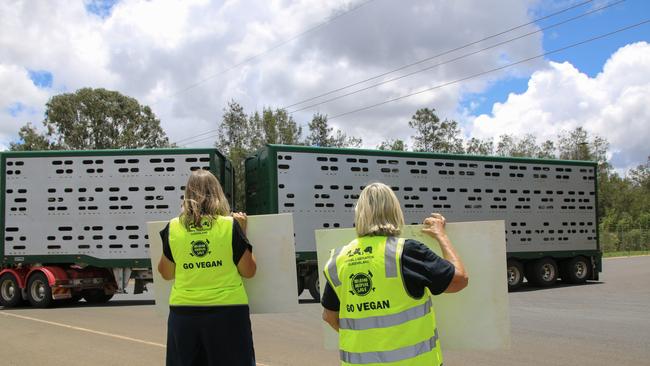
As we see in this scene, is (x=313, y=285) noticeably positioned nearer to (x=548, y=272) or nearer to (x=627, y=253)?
(x=548, y=272)

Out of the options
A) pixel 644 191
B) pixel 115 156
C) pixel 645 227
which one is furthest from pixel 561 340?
pixel 644 191

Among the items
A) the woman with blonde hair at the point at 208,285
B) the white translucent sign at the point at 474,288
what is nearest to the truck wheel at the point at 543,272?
the white translucent sign at the point at 474,288

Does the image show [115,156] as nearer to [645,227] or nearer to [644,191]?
[645,227]

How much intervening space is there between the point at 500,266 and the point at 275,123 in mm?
31936

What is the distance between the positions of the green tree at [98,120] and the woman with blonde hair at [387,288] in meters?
42.5

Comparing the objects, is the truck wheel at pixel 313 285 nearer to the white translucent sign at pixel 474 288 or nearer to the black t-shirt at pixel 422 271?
the white translucent sign at pixel 474 288

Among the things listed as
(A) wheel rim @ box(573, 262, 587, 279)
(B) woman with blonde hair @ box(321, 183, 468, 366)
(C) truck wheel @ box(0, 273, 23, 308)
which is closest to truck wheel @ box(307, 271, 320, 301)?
(C) truck wheel @ box(0, 273, 23, 308)

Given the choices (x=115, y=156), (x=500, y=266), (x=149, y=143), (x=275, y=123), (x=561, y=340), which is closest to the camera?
(x=500, y=266)

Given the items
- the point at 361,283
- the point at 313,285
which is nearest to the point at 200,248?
the point at 361,283

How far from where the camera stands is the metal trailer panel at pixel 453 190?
14.0 m

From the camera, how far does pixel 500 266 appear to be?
10.7 feet

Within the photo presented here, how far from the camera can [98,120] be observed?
1706 inches

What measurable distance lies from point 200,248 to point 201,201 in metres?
0.29

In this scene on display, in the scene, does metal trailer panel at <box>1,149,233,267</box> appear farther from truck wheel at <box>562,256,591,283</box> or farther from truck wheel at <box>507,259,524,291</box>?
Answer: truck wheel at <box>562,256,591,283</box>
